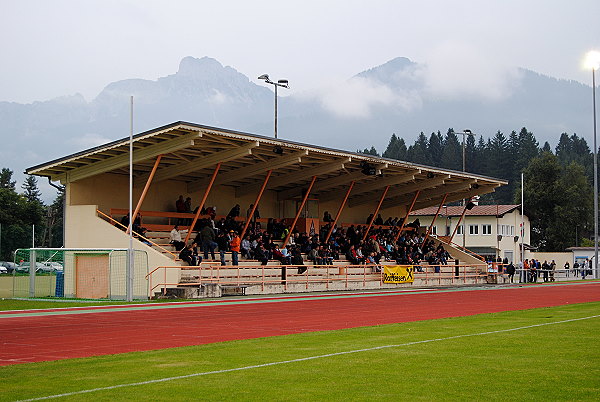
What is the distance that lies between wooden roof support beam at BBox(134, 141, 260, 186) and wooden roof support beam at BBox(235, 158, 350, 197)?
22.1 feet

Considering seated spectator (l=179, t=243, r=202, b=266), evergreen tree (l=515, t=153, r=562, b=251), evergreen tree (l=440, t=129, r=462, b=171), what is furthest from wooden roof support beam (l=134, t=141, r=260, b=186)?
evergreen tree (l=440, t=129, r=462, b=171)

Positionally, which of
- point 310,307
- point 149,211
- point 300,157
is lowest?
point 310,307

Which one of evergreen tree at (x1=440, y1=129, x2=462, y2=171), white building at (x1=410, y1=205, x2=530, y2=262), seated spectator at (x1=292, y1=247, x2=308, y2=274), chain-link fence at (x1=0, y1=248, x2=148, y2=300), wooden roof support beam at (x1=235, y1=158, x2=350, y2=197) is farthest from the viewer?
evergreen tree at (x1=440, y1=129, x2=462, y2=171)

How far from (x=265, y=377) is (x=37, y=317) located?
12887 millimetres

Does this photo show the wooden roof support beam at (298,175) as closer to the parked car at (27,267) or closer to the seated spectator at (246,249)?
the seated spectator at (246,249)

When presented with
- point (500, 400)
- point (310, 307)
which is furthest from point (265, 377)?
point (310, 307)

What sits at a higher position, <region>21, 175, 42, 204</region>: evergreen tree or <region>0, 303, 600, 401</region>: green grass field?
<region>21, 175, 42, 204</region>: evergreen tree

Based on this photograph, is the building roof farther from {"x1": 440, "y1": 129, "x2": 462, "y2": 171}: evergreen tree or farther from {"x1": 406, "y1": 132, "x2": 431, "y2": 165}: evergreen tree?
{"x1": 406, "y1": 132, "x2": 431, "y2": 165}: evergreen tree

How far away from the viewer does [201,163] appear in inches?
1310

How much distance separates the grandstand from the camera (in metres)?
30.3

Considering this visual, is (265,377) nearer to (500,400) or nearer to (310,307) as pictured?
(500,400)

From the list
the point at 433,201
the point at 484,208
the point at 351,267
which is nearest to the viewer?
the point at 351,267

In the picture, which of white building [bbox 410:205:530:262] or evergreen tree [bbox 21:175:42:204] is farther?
evergreen tree [bbox 21:175:42:204]

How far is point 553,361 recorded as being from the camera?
1049 cm
